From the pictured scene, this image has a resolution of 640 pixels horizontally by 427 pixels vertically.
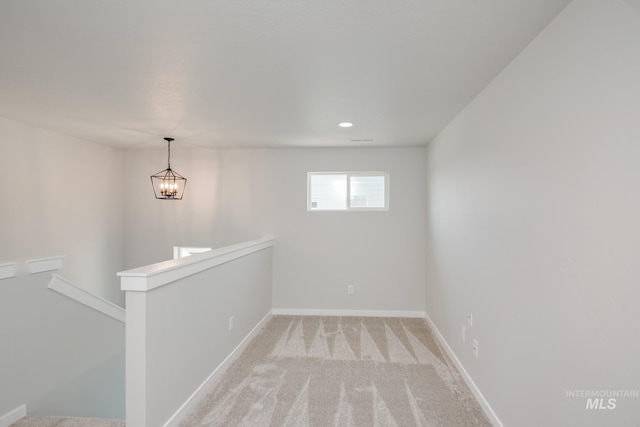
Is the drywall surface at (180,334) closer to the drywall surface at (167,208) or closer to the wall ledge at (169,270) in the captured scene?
the wall ledge at (169,270)

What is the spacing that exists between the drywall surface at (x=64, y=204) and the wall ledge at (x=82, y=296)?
1.17 ft

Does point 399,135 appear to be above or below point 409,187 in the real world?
above

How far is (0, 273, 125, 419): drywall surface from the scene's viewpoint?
2582 mm

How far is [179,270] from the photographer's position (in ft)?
7.45

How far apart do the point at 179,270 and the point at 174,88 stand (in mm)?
1323

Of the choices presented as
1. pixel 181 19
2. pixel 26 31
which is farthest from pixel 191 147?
pixel 181 19

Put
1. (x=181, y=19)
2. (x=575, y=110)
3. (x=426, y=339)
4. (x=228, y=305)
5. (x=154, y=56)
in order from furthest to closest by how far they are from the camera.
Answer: (x=426, y=339) < (x=228, y=305) < (x=154, y=56) < (x=181, y=19) < (x=575, y=110)

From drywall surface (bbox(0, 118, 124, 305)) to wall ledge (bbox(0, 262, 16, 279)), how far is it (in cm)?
5

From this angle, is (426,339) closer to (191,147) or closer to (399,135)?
(399,135)

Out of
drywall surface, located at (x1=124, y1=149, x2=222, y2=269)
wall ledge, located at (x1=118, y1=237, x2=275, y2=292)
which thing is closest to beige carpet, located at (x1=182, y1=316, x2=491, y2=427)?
wall ledge, located at (x1=118, y1=237, x2=275, y2=292)

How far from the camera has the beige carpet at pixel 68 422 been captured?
2.24 m

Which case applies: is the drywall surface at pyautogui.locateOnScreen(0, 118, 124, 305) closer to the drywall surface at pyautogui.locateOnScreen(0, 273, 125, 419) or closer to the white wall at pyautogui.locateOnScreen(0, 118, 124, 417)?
the white wall at pyautogui.locateOnScreen(0, 118, 124, 417)

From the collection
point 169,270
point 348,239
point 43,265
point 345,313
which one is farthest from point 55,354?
point 348,239

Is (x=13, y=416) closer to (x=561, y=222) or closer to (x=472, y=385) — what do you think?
(x=472, y=385)
